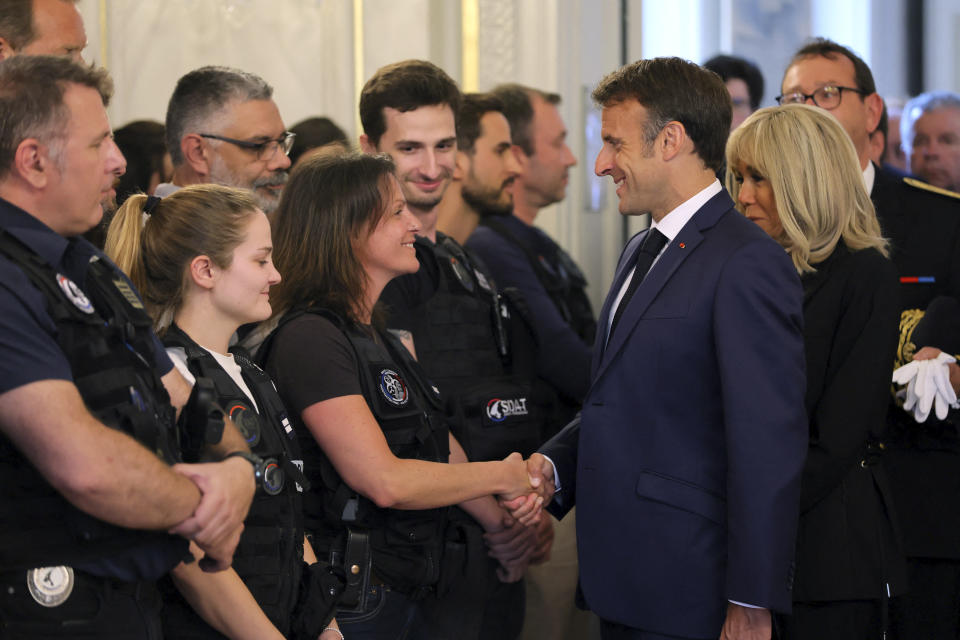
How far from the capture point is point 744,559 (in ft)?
6.94

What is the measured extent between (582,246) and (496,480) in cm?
293

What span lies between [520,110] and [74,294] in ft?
10.3

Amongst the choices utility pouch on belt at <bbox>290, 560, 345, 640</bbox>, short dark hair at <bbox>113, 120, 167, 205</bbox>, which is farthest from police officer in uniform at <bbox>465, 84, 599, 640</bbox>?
utility pouch on belt at <bbox>290, 560, 345, 640</bbox>

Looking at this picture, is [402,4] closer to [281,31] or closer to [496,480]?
[281,31]

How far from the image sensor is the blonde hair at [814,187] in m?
2.60

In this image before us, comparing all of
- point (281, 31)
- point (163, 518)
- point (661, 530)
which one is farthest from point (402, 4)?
point (163, 518)

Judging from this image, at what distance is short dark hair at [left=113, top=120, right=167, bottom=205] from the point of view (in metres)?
3.94

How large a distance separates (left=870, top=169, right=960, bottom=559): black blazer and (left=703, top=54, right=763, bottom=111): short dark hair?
2.26 m

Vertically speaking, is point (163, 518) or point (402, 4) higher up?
point (402, 4)

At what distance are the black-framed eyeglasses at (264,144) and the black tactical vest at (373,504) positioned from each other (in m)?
1.02

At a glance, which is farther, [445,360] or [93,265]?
[445,360]

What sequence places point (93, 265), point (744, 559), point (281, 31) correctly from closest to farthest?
point (93, 265) < point (744, 559) < point (281, 31)

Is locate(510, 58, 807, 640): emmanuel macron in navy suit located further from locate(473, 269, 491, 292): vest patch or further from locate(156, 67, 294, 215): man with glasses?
locate(156, 67, 294, 215): man with glasses

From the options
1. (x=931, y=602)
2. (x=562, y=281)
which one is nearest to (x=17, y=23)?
(x=562, y=281)
